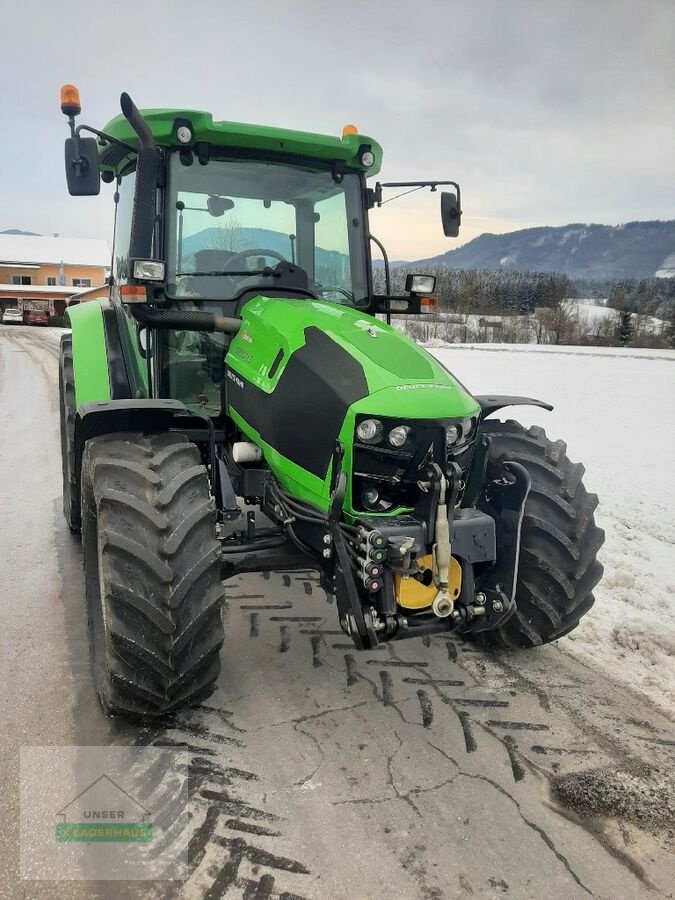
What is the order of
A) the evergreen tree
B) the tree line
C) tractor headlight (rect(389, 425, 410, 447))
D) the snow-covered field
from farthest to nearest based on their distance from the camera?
the evergreen tree
the tree line
the snow-covered field
tractor headlight (rect(389, 425, 410, 447))

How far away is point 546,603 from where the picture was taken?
11.2 feet

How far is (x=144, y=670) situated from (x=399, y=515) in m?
1.19

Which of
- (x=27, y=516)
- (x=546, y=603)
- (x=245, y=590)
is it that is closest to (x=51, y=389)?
(x=27, y=516)

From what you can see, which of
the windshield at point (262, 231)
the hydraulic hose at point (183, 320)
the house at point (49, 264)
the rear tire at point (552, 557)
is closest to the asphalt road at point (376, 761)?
the rear tire at point (552, 557)

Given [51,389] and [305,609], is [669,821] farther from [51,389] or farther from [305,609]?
[51,389]

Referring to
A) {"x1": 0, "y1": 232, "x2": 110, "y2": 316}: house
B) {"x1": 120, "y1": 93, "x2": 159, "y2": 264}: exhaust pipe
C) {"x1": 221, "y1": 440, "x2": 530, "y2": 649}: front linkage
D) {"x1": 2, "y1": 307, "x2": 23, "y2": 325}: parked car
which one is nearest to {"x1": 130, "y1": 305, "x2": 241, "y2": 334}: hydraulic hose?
{"x1": 120, "y1": 93, "x2": 159, "y2": 264}: exhaust pipe

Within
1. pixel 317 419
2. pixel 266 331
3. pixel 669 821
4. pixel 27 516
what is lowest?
pixel 669 821

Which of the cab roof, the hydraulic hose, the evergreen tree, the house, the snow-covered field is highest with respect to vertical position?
the house

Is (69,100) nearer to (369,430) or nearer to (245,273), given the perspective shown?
(245,273)

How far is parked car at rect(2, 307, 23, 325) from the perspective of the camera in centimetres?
3628

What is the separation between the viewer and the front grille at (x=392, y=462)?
2.82 metres

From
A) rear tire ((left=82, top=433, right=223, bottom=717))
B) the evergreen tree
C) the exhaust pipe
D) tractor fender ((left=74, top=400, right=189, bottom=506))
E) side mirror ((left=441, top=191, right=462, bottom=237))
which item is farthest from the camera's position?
the evergreen tree

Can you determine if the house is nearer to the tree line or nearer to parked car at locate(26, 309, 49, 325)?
parked car at locate(26, 309, 49, 325)

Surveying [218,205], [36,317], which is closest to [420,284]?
[218,205]
